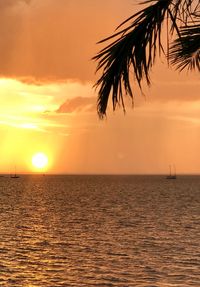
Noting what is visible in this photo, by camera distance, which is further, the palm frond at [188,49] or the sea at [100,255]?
the sea at [100,255]

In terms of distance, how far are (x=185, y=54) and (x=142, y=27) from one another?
0.97m

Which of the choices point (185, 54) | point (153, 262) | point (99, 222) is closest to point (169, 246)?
point (153, 262)

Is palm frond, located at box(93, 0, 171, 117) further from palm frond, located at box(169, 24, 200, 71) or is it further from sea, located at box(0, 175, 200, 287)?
sea, located at box(0, 175, 200, 287)

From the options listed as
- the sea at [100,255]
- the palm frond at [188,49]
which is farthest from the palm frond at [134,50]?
the sea at [100,255]

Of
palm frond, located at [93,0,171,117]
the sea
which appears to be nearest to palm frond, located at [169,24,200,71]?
palm frond, located at [93,0,171,117]

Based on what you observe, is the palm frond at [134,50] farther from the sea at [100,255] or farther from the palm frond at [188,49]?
the sea at [100,255]

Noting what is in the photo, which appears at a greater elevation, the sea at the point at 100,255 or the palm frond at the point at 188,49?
the palm frond at the point at 188,49

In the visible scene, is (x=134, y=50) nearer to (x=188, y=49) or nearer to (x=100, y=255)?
(x=188, y=49)

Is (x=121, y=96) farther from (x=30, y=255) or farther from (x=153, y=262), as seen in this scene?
(x=30, y=255)

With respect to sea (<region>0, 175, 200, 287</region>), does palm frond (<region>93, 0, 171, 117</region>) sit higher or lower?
higher

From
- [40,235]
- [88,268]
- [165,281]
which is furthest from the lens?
[40,235]

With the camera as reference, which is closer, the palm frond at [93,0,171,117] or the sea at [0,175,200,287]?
the palm frond at [93,0,171,117]

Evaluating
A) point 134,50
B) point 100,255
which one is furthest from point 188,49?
point 100,255

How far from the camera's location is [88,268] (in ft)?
94.3
